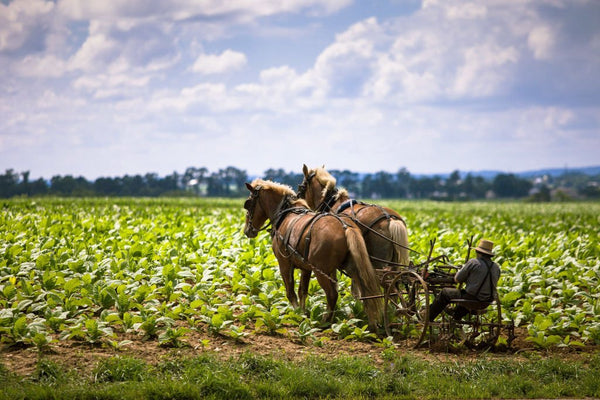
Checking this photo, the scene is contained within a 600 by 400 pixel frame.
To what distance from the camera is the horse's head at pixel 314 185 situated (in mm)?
9893

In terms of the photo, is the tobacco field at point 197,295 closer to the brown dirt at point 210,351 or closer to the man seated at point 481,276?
the brown dirt at point 210,351

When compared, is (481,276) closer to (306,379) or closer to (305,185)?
(306,379)

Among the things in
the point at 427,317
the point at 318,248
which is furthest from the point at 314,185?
the point at 427,317

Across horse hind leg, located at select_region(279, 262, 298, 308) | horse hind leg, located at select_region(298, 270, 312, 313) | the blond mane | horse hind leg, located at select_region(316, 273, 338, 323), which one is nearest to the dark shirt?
horse hind leg, located at select_region(316, 273, 338, 323)

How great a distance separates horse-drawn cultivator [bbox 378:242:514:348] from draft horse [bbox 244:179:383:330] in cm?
28

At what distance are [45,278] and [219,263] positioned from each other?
3517 mm

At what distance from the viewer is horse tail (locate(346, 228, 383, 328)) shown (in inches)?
296

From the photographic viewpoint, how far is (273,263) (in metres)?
11.7

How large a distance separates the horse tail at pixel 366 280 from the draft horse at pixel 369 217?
1.28ft

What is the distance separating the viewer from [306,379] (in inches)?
229

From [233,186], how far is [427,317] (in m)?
104

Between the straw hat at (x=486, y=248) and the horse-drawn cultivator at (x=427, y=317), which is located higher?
the straw hat at (x=486, y=248)

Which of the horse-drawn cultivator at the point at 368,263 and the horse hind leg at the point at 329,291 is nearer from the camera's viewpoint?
the horse-drawn cultivator at the point at 368,263

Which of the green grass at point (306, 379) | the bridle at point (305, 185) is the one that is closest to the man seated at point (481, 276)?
the green grass at point (306, 379)
